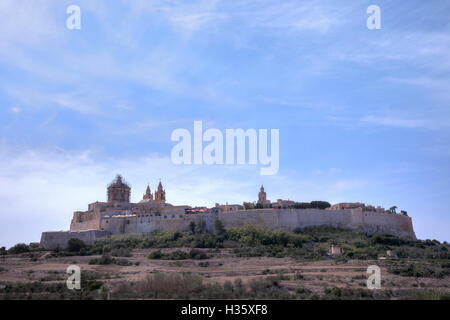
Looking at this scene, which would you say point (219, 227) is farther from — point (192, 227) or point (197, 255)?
point (197, 255)

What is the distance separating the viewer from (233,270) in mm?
30234

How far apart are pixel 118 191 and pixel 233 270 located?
128 ft

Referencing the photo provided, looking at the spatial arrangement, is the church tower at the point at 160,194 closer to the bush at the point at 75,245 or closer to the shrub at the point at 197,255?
the bush at the point at 75,245

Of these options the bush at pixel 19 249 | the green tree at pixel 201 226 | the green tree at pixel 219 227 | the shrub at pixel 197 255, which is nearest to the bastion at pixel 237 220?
the green tree at pixel 201 226

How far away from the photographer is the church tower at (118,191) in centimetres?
6494

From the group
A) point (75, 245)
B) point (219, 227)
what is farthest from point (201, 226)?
point (75, 245)

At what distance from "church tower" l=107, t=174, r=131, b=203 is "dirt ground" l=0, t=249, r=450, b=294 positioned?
23950 mm

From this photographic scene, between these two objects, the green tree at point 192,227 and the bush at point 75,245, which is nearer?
the bush at point 75,245

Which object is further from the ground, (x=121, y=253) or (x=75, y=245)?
(x=75, y=245)

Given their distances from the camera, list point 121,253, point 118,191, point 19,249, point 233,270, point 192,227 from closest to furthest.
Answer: point 233,270 < point 121,253 < point 19,249 < point 192,227 < point 118,191

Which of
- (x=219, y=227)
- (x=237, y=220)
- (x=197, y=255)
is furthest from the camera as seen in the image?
(x=237, y=220)

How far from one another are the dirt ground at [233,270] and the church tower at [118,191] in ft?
78.6

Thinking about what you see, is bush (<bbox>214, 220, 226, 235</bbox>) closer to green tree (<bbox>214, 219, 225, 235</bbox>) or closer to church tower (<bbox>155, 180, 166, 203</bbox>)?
green tree (<bbox>214, 219, 225, 235</bbox>)
